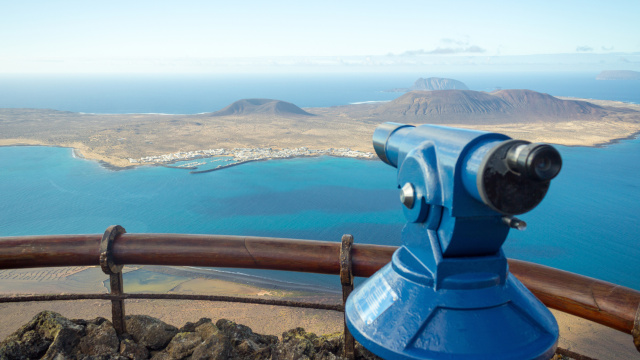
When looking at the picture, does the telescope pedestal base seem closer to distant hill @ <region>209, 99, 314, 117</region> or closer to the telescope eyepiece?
the telescope eyepiece

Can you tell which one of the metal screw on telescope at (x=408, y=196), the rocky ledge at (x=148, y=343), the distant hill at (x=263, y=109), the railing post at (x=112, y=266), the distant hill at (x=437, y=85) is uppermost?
the distant hill at (x=437, y=85)

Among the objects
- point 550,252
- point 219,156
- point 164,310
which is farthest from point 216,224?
point 550,252

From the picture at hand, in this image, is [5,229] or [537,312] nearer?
A: [537,312]

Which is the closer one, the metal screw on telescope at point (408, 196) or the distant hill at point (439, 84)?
the metal screw on telescope at point (408, 196)

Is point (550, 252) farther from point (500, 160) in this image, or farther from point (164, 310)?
point (500, 160)

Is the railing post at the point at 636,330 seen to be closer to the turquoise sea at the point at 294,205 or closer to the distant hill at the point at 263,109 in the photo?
the turquoise sea at the point at 294,205

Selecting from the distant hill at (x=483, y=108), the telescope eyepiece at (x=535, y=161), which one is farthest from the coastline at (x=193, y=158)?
the telescope eyepiece at (x=535, y=161)

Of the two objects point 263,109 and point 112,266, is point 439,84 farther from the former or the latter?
point 112,266
